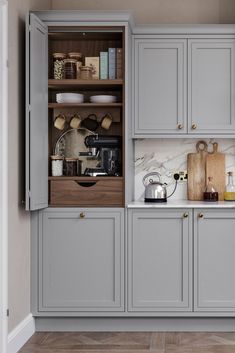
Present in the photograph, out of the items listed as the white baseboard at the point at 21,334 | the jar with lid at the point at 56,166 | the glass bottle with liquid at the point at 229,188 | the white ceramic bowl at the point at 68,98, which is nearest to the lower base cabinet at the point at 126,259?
the white baseboard at the point at 21,334

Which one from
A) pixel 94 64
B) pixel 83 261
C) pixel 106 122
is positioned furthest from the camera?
pixel 106 122

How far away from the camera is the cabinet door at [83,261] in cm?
470

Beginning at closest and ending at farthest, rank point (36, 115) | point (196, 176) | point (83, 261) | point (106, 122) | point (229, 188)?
1. point (36, 115)
2. point (83, 261)
3. point (106, 122)
4. point (229, 188)
5. point (196, 176)

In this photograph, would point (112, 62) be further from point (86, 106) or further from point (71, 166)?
point (71, 166)

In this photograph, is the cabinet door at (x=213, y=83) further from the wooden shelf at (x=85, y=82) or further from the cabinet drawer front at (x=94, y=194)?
the cabinet drawer front at (x=94, y=194)

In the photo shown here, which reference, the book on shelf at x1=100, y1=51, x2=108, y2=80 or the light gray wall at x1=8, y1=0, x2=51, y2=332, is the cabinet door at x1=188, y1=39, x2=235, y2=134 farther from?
the light gray wall at x1=8, y1=0, x2=51, y2=332

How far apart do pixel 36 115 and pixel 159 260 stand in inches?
51.9

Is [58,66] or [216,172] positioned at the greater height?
[58,66]

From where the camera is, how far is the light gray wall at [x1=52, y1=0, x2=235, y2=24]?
534 cm

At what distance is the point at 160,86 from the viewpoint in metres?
5.00

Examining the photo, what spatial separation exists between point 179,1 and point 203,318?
2.47 m

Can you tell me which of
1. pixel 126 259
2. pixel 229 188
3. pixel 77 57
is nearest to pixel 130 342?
pixel 126 259

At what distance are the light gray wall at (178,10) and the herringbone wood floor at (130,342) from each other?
243cm

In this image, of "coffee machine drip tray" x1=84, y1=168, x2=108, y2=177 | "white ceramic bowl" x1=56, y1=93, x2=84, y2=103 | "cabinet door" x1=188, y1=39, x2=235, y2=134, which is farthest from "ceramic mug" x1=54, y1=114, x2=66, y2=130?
"cabinet door" x1=188, y1=39, x2=235, y2=134
